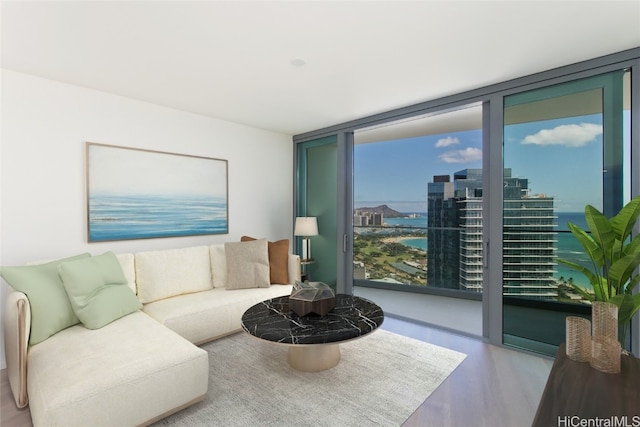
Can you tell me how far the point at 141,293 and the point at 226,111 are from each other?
2293mm

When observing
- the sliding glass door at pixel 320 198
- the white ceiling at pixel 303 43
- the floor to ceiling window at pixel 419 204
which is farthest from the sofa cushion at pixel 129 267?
the floor to ceiling window at pixel 419 204

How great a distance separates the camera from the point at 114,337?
212 centimetres

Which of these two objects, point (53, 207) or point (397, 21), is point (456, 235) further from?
point (53, 207)

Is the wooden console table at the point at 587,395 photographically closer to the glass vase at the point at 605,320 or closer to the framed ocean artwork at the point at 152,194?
the glass vase at the point at 605,320

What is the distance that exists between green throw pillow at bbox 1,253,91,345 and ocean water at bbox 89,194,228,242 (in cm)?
79

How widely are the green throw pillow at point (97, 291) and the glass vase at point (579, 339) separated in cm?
312

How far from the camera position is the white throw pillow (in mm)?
3560

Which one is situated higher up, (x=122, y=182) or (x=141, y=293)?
(x=122, y=182)

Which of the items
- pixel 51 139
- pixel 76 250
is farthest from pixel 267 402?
pixel 51 139

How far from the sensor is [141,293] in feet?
9.84

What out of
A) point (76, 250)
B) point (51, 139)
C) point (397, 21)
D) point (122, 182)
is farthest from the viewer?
point (122, 182)

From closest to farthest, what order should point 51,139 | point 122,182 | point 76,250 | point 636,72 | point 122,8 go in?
point 122,8 < point 636,72 < point 51,139 < point 76,250 < point 122,182

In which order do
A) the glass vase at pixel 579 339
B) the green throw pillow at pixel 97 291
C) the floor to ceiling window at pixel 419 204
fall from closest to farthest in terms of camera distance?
the glass vase at pixel 579 339, the green throw pillow at pixel 97 291, the floor to ceiling window at pixel 419 204

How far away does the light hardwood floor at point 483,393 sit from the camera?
1916mm
